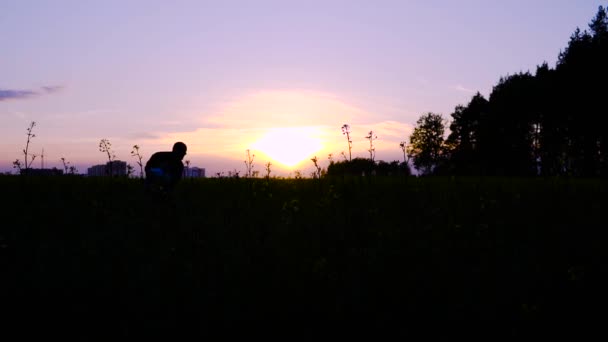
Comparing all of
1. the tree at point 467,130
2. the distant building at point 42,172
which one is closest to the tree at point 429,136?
the tree at point 467,130

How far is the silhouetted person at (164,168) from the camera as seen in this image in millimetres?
11234

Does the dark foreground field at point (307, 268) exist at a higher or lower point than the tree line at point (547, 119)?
lower

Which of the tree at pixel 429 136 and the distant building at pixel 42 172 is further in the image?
the tree at pixel 429 136

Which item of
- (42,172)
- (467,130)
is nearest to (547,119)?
(467,130)

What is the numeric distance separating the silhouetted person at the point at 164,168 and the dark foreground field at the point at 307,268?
463 millimetres

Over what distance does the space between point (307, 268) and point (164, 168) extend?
5775 millimetres

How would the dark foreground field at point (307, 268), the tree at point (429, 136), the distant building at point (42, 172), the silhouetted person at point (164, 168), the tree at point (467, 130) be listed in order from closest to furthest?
1. the dark foreground field at point (307, 268)
2. the silhouetted person at point (164, 168)
3. the distant building at point (42, 172)
4. the tree at point (467, 130)
5. the tree at point (429, 136)

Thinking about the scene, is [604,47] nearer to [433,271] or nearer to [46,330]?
[433,271]

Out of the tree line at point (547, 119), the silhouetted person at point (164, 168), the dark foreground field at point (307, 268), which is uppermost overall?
the tree line at point (547, 119)

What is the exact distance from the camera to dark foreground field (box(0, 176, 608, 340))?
5.26m

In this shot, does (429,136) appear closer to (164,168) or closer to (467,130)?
(467,130)

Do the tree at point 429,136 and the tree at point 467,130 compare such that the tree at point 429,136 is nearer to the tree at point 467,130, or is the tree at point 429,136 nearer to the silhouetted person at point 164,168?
the tree at point 467,130

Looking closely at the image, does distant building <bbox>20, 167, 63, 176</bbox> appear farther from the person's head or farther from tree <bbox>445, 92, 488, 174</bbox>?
tree <bbox>445, 92, 488, 174</bbox>

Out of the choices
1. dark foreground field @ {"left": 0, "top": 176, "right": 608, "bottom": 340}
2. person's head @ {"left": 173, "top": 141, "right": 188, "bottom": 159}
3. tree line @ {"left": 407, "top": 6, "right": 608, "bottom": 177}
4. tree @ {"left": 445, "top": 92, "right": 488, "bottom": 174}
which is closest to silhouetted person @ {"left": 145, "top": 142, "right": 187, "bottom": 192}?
person's head @ {"left": 173, "top": 141, "right": 188, "bottom": 159}
